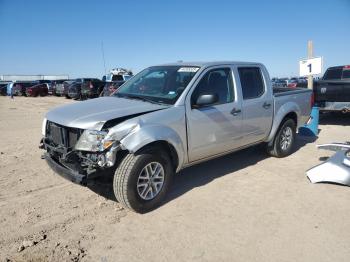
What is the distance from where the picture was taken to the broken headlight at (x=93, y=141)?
12.0ft

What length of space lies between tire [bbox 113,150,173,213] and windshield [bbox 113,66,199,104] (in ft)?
2.75

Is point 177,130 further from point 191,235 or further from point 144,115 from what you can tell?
point 191,235

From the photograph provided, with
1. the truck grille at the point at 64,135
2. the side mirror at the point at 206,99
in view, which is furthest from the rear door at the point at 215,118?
the truck grille at the point at 64,135

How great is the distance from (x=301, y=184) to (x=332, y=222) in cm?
126

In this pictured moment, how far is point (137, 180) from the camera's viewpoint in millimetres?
3898

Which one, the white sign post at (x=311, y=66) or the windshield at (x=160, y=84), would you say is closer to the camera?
the windshield at (x=160, y=84)

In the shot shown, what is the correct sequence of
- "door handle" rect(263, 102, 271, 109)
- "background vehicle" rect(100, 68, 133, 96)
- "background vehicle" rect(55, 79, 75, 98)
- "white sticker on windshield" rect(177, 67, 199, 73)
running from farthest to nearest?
"background vehicle" rect(55, 79, 75, 98), "background vehicle" rect(100, 68, 133, 96), "door handle" rect(263, 102, 271, 109), "white sticker on windshield" rect(177, 67, 199, 73)

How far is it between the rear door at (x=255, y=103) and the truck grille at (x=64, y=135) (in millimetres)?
2703

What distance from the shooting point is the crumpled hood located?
3768mm

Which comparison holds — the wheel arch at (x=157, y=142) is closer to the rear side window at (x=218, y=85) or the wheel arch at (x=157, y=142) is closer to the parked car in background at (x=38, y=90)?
the rear side window at (x=218, y=85)

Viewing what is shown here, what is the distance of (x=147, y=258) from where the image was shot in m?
3.16

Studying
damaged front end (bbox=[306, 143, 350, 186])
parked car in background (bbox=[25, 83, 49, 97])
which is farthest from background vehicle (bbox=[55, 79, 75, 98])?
damaged front end (bbox=[306, 143, 350, 186])

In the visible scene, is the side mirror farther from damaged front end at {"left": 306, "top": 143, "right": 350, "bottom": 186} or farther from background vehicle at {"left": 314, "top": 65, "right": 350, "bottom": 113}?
background vehicle at {"left": 314, "top": 65, "right": 350, "bottom": 113}

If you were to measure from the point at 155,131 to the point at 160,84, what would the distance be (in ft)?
3.92
